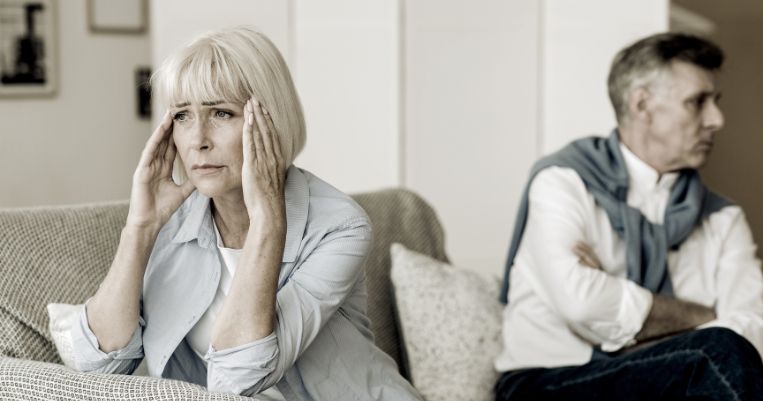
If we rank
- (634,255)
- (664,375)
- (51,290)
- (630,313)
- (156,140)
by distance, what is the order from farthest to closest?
(634,255) → (630,313) → (664,375) → (51,290) → (156,140)

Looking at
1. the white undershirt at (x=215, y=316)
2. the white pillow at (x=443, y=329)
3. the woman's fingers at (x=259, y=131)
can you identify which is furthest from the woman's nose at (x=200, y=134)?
the white pillow at (x=443, y=329)

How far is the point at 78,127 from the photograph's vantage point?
487 cm

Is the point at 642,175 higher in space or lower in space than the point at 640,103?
lower

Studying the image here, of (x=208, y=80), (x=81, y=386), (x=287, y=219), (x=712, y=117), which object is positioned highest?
(x=208, y=80)

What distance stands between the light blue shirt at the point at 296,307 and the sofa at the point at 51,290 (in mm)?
120

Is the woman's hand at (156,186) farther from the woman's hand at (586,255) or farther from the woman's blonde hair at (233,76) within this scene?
the woman's hand at (586,255)

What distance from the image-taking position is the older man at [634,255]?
2471mm

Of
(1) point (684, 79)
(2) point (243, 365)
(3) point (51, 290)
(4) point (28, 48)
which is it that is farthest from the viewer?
(4) point (28, 48)

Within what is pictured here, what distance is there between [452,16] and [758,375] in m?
2.29

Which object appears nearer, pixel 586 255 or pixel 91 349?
pixel 91 349

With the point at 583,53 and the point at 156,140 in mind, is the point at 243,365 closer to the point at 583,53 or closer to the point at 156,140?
the point at 156,140

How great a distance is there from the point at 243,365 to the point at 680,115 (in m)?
1.46

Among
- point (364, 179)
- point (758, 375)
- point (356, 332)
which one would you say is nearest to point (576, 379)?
point (758, 375)

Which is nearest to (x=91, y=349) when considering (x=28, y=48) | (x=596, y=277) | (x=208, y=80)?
(x=208, y=80)
